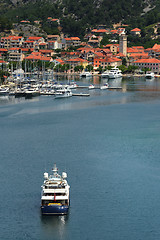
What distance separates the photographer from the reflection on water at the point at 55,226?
25.6 meters

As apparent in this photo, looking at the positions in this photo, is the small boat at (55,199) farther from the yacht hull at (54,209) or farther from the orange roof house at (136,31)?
the orange roof house at (136,31)

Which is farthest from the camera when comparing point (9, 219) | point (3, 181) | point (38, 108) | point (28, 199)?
point (38, 108)

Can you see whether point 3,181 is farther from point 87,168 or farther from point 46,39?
point 46,39

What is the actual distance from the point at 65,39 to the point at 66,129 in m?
87.2

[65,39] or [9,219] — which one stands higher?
[65,39]

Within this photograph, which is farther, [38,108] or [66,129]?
[38,108]

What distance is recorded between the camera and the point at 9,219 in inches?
1053

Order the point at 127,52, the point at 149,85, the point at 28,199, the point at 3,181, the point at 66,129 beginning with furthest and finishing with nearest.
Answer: the point at 127,52
the point at 149,85
the point at 66,129
the point at 3,181
the point at 28,199

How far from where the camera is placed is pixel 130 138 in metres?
43.3

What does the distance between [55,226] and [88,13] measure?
128m

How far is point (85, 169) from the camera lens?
34219mm

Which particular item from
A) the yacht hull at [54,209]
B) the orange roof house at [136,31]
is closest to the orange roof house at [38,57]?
the orange roof house at [136,31]

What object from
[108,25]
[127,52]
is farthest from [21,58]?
[108,25]

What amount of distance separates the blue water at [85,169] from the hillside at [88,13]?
277 feet
